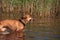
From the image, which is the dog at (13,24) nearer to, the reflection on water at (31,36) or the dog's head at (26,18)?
the dog's head at (26,18)

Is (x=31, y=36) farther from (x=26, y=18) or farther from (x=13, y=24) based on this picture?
(x=26, y=18)

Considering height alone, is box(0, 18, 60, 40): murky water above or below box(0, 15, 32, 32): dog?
below

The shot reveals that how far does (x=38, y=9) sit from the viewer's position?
1566cm

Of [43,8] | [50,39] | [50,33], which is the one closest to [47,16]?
[43,8]

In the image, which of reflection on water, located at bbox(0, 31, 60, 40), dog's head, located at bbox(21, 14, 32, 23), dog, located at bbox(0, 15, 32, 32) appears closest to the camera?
reflection on water, located at bbox(0, 31, 60, 40)

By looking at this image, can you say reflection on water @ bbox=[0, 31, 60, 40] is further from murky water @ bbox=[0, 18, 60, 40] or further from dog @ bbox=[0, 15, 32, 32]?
dog @ bbox=[0, 15, 32, 32]

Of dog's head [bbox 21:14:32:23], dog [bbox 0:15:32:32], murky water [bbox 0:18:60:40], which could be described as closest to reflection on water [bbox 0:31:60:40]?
murky water [bbox 0:18:60:40]

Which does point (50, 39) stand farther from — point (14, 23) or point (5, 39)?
point (14, 23)

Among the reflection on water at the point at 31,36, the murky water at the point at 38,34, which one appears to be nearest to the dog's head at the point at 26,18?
the murky water at the point at 38,34

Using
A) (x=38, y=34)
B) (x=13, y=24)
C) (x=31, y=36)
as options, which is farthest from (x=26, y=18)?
(x=31, y=36)

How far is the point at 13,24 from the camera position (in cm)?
1091

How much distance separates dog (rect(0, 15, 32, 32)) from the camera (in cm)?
1057

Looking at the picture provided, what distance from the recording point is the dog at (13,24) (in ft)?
34.7

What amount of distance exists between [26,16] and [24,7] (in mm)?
4505
